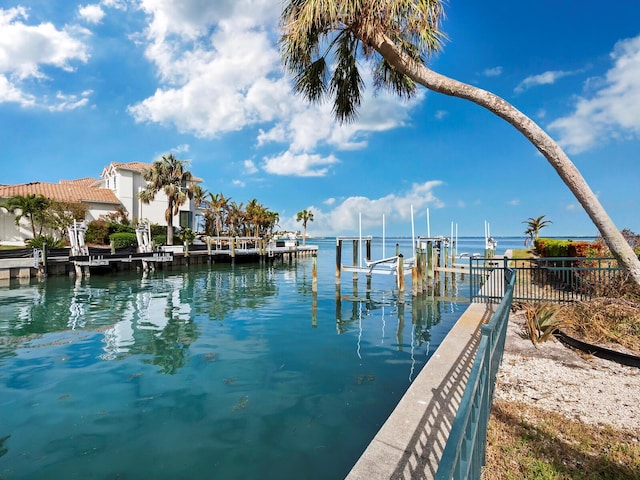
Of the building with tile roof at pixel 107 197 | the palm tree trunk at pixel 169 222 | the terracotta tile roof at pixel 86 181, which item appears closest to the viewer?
the building with tile roof at pixel 107 197

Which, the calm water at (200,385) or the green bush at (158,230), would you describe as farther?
the green bush at (158,230)

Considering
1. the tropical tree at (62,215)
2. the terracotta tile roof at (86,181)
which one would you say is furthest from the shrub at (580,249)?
the terracotta tile roof at (86,181)

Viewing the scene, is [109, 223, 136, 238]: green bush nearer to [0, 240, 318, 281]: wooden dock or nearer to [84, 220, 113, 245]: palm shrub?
[84, 220, 113, 245]: palm shrub

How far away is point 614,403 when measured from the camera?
15.8 ft

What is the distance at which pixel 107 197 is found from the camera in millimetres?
42281

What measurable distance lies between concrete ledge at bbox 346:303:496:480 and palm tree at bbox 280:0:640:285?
2.70 metres

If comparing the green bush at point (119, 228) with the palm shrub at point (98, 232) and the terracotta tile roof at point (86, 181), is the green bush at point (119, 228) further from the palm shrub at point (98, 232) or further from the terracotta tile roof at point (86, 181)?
the terracotta tile roof at point (86, 181)

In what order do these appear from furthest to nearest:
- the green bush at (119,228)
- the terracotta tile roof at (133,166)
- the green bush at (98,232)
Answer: the terracotta tile roof at (133,166), the green bush at (119,228), the green bush at (98,232)

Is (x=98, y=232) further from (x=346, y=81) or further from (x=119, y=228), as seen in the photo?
(x=346, y=81)

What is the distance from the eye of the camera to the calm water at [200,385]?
5.06m

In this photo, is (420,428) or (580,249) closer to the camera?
(420,428)

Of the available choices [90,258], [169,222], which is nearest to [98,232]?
[169,222]

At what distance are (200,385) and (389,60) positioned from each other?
280 inches

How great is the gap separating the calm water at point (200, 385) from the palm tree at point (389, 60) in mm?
4420
